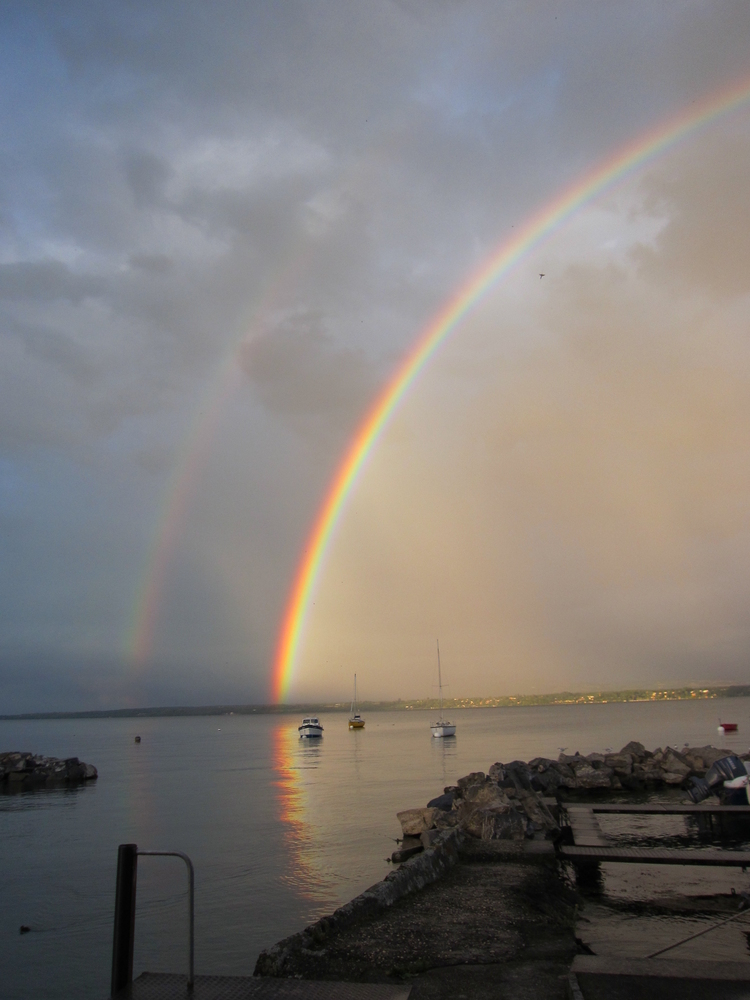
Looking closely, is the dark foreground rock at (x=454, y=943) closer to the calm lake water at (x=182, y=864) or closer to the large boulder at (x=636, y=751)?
the calm lake water at (x=182, y=864)

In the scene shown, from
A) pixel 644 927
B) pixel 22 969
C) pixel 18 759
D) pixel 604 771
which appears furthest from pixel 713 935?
pixel 18 759

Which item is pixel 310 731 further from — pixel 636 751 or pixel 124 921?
pixel 124 921

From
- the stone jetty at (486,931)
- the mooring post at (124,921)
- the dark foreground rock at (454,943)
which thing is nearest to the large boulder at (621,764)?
the stone jetty at (486,931)

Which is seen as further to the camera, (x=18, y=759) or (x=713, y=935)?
(x=18, y=759)

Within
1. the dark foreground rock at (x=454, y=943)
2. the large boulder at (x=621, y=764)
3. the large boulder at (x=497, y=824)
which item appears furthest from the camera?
the large boulder at (x=621, y=764)

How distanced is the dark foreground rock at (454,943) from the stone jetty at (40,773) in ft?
186

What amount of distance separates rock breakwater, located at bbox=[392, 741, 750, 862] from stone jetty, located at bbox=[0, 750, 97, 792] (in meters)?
39.1

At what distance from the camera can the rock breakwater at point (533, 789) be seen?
1701cm

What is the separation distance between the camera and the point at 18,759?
65.1 meters

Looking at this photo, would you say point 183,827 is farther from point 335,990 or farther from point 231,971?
point 335,990

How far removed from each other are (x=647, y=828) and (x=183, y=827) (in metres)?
20.5

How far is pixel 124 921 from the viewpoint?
24.9 feet

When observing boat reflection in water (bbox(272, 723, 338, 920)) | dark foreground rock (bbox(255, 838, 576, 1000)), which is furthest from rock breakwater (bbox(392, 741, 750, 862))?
dark foreground rock (bbox(255, 838, 576, 1000))

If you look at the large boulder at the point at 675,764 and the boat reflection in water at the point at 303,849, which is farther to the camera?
the large boulder at the point at 675,764
